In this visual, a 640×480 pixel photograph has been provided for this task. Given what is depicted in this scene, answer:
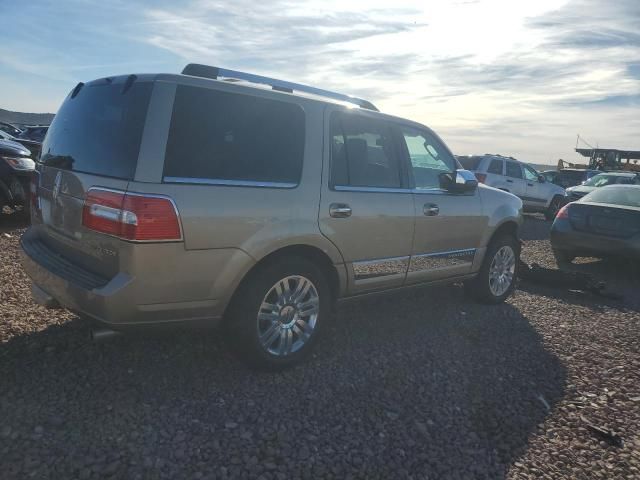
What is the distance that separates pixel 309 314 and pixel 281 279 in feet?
1.33

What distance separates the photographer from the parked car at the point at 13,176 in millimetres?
7684

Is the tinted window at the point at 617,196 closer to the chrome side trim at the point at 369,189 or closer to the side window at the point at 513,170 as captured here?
the chrome side trim at the point at 369,189

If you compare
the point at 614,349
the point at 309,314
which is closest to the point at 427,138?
the point at 309,314

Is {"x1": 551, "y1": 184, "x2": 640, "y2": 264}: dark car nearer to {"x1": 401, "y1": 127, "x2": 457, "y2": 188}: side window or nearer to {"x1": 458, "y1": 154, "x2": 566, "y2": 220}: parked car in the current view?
{"x1": 401, "y1": 127, "x2": 457, "y2": 188}: side window

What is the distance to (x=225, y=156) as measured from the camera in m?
3.07

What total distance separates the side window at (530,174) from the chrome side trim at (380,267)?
41.3 ft

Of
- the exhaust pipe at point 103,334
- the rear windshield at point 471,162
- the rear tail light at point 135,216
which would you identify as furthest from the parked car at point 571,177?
the exhaust pipe at point 103,334

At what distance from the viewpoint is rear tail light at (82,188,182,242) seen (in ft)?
8.89

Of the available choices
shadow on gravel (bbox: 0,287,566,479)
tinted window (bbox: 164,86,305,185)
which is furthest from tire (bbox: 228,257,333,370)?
tinted window (bbox: 164,86,305,185)

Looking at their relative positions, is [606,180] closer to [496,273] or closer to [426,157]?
[496,273]

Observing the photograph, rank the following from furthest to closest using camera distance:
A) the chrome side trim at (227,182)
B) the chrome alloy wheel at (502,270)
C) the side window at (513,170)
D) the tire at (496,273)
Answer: the side window at (513,170) → the chrome alloy wheel at (502,270) → the tire at (496,273) → the chrome side trim at (227,182)

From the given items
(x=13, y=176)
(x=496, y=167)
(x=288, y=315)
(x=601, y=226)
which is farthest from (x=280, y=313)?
(x=496, y=167)

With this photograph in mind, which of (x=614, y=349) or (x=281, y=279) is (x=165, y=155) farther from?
(x=614, y=349)

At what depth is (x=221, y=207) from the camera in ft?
9.78
